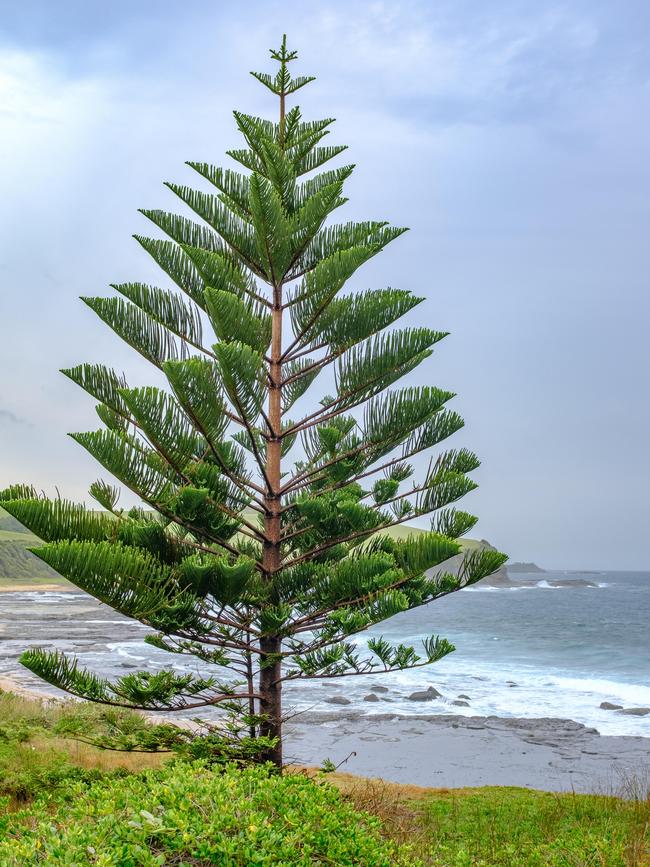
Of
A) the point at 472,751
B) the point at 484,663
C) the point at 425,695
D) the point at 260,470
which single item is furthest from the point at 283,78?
the point at 484,663

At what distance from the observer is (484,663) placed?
2662cm

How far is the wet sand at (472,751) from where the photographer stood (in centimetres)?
1174

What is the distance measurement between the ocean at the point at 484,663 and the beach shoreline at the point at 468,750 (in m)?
0.81

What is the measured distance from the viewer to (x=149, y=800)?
2719 millimetres

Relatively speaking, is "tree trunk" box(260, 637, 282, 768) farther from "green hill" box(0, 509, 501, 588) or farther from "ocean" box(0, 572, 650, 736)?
"green hill" box(0, 509, 501, 588)

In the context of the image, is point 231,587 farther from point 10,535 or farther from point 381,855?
point 10,535

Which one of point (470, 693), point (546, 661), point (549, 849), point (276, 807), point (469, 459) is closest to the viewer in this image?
point (276, 807)

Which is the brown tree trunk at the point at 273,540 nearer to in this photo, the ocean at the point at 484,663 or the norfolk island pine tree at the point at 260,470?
the norfolk island pine tree at the point at 260,470

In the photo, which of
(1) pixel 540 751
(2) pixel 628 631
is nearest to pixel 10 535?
(2) pixel 628 631

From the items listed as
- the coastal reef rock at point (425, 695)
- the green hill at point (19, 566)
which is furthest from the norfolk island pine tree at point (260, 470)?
the green hill at point (19, 566)

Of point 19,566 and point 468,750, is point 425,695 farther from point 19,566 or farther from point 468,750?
point 19,566

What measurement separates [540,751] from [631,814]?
7262mm

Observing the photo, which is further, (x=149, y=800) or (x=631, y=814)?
(x=631, y=814)

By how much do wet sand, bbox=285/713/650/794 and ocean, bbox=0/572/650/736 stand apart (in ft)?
2.88
